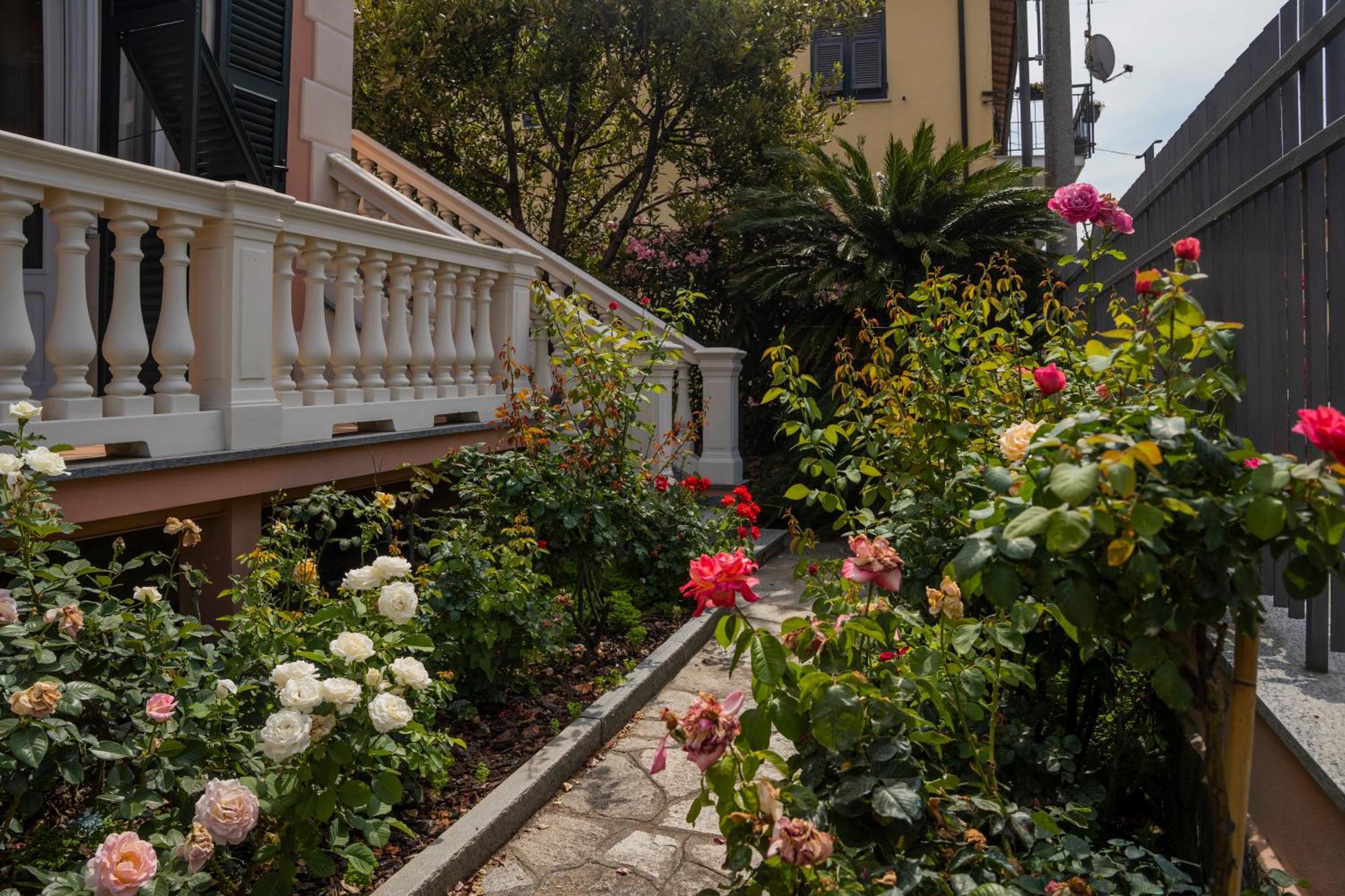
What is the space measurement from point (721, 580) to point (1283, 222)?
85.3 inches

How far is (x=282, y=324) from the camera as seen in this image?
192 inches

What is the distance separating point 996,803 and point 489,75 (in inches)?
388

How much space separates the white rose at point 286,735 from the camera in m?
2.29

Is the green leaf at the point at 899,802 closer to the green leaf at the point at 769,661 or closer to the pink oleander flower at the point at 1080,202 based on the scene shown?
the green leaf at the point at 769,661

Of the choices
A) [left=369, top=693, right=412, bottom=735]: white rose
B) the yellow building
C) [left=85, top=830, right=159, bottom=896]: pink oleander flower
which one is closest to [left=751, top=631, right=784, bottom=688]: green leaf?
[left=369, top=693, right=412, bottom=735]: white rose

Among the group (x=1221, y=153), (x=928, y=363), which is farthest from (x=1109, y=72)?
(x=928, y=363)

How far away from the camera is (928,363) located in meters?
3.42

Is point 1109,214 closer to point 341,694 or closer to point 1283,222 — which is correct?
point 1283,222

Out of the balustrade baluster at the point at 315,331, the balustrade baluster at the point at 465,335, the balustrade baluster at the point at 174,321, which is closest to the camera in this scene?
the balustrade baluster at the point at 174,321

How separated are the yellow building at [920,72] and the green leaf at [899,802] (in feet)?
52.3

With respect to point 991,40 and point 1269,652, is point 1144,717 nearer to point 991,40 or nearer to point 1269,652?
point 1269,652

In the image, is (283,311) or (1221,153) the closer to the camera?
(1221,153)

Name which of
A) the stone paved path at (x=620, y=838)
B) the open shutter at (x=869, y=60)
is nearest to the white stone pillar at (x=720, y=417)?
the stone paved path at (x=620, y=838)

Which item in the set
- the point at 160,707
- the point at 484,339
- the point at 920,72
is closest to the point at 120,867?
the point at 160,707
